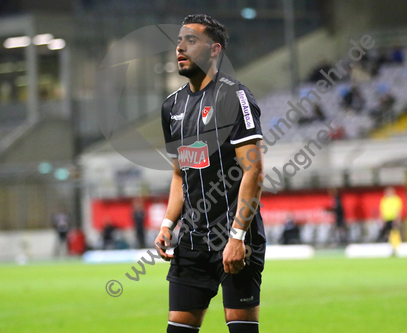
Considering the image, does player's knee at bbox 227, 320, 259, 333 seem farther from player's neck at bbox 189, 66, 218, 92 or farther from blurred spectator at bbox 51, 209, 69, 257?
blurred spectator at bbox 51, 209, 69, 257

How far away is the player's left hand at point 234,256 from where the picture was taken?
363cm

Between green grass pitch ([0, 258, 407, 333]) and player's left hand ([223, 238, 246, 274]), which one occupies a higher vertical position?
player's left hand ([223, 238, 246, 274])

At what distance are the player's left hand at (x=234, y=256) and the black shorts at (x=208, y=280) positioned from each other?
12 cm

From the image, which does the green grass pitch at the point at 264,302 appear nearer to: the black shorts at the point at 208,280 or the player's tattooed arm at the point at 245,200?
the black shorts at the point at 208,280

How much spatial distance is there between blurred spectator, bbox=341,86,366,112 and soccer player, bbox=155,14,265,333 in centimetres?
2610

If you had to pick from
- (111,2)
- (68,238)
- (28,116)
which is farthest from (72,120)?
(68,238)

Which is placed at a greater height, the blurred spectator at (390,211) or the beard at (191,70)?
the beard at (191,70)

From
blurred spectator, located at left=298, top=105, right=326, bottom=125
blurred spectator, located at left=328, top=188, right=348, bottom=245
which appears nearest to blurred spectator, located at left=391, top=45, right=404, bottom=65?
blurred spectator, located at left=298, top=105, right=326, bottom=125

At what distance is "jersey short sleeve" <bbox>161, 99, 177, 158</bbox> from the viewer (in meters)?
4.11

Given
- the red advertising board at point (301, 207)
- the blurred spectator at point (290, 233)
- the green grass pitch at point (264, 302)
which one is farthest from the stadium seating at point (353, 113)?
the green grass pitch at point (264, 302)

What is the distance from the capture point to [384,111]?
2783 cm

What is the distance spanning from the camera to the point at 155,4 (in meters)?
36.6

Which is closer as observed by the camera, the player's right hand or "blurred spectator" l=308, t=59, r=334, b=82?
the player's right hand

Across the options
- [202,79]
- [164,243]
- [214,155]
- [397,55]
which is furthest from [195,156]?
[397,55]
